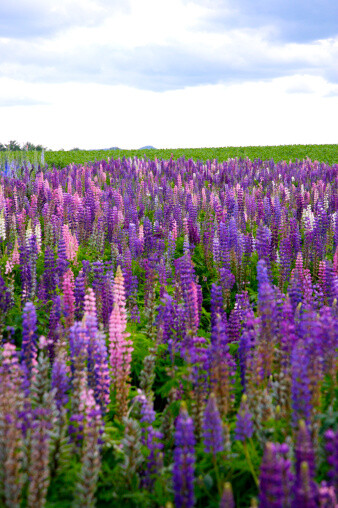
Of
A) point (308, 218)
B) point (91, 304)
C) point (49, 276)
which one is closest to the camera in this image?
point (91, 304)

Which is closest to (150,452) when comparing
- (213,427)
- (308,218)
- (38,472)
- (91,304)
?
(213,427)

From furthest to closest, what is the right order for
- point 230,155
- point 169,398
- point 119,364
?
point 230,155
point 119,364
point 169,398

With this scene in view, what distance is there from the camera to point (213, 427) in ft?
9.83

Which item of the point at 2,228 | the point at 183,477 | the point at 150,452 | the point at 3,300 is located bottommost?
the point at 150,452

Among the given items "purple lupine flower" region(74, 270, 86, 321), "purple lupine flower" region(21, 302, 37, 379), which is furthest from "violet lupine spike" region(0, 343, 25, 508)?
"purple lupine flower" region(74, 270, 86, 321)

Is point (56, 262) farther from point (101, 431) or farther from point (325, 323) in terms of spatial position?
point (325, 323)

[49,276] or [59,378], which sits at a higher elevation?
[49,276]

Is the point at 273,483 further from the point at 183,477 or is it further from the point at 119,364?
the point at 119,364

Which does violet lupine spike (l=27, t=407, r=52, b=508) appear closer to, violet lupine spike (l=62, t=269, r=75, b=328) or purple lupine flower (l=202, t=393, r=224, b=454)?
purple lupine flower (l=202, t=393, r=224, b=454)

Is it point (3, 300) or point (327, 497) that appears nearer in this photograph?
point (327, 497)

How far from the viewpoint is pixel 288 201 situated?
14531mm

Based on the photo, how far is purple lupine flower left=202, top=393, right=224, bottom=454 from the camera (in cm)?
296

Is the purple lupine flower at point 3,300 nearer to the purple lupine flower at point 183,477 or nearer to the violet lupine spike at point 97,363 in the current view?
the violet lupine spike at point 97,363

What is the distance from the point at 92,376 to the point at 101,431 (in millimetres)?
565
